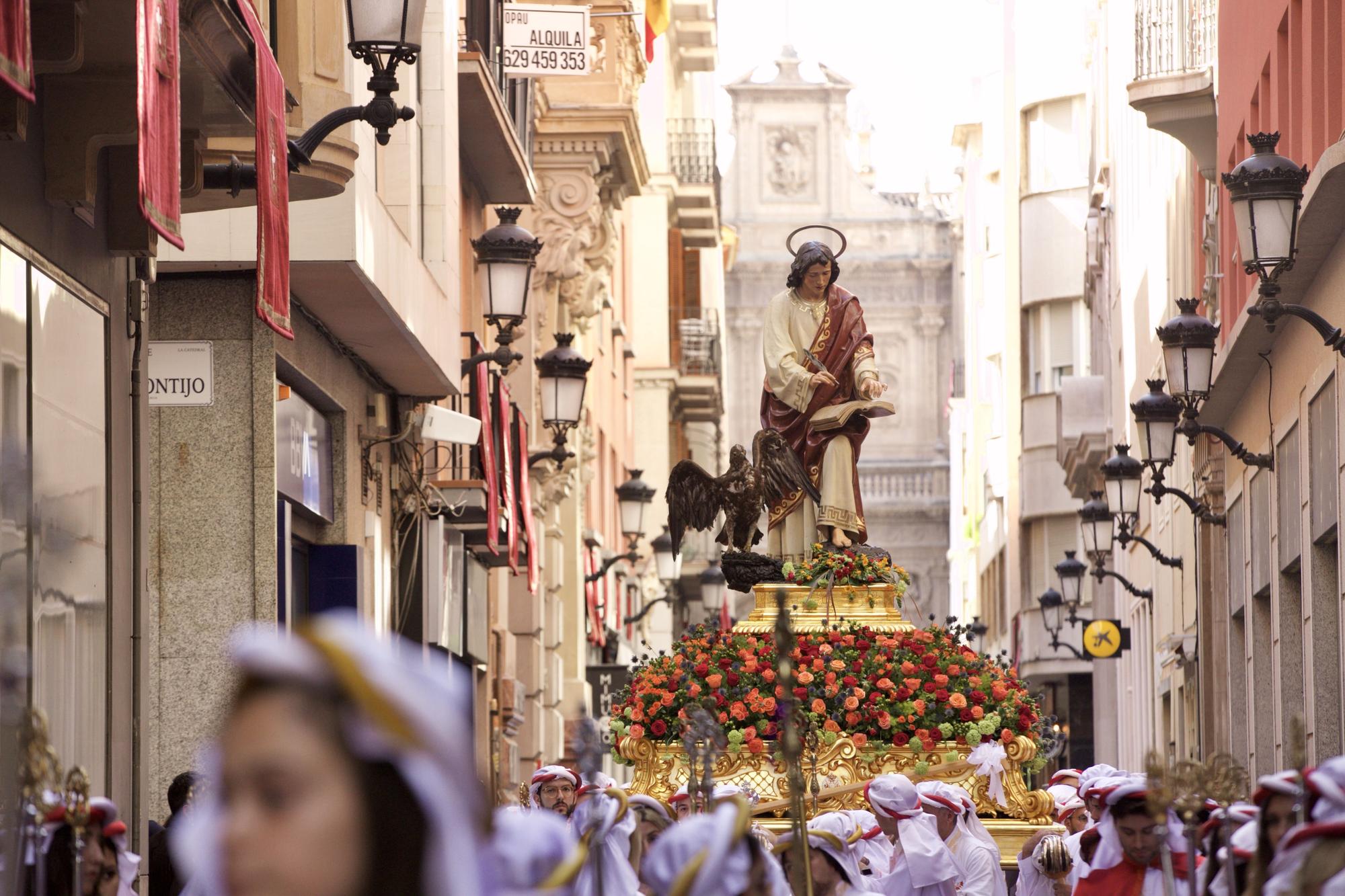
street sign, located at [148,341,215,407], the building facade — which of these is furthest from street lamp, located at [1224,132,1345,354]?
the building facade

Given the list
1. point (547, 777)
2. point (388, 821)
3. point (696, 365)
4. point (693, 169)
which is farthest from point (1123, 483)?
point (696, 365)

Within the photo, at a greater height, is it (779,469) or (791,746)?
(779,469)

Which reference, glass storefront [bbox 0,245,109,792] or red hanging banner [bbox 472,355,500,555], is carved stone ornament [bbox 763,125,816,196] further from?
glass storefront [bbox 0,245,109,792]

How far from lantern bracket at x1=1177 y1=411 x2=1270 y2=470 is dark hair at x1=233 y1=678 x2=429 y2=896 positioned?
1809cm

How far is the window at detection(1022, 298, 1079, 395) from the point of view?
2112 inches

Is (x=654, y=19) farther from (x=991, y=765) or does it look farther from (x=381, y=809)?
(x=381, y=809)

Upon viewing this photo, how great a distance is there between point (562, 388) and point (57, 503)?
499 inches

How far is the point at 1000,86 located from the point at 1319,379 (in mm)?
42249

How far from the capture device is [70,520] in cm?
1130

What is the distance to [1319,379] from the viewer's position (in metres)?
19.6

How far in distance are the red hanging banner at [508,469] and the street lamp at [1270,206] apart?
11288 millimetres

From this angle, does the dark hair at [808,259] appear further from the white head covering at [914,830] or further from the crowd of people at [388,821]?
the crowd of people at [388,821]

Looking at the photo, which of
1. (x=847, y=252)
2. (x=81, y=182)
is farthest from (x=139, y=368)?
(x=847, y=252)

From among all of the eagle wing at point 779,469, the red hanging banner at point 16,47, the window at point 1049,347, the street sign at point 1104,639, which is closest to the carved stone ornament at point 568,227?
→ the street sign at point 1104,639
